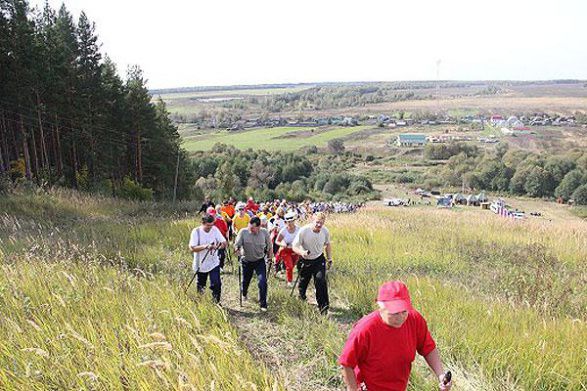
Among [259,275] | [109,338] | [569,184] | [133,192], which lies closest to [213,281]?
[259,275]

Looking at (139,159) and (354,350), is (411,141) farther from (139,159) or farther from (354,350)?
(354,350)

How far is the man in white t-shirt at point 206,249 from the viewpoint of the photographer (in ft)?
22.6

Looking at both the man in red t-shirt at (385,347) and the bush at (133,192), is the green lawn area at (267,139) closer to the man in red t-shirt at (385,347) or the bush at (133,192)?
the bush at (133,192)

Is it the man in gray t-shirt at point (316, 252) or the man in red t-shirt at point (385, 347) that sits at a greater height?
the man in red t-shirt at point (385, 347)

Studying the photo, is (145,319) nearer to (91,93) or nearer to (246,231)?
(246,231)

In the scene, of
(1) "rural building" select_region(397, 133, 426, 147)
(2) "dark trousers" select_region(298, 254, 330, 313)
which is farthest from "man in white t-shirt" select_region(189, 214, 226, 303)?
(1) "rural building" select_region(397, 133, 426, 147)

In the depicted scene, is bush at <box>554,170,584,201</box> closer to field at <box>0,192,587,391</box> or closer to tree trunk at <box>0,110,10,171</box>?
field at <box>0,192,587,391</box>

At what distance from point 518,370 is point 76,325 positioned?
439 cm

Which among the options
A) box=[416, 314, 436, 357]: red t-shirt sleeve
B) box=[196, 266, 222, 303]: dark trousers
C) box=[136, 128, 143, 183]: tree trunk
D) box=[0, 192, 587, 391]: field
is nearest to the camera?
box=[416, 314, 436, 357]: red t-shirt sleeve

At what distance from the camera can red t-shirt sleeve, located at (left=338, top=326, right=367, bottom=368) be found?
3.05 m

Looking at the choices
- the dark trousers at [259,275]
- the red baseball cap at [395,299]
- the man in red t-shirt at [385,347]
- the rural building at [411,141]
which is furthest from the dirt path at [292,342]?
the rural building at [411,141]

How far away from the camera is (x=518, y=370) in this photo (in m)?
4.39

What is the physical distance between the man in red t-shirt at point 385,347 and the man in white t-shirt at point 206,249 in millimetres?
4095

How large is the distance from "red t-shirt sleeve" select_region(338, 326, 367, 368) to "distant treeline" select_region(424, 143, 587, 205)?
91775 mm
